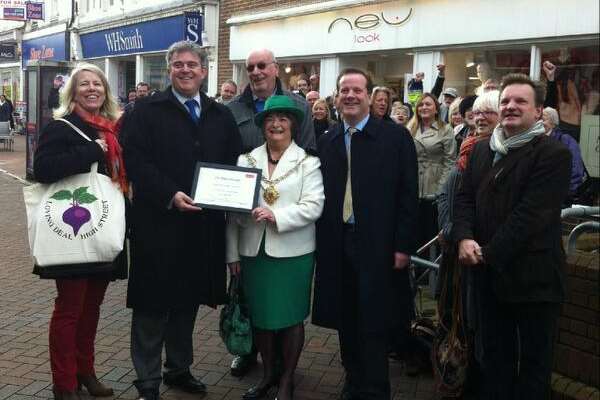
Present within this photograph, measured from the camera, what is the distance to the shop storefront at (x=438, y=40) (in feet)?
25.8

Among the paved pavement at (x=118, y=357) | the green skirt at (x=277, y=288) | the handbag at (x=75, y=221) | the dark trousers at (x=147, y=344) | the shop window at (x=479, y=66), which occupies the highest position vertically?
the shop window at (x=479, y=66)

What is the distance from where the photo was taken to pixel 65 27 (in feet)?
82.3

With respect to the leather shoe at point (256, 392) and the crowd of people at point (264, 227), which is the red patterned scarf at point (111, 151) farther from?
the leather shoe at point (256, 392)

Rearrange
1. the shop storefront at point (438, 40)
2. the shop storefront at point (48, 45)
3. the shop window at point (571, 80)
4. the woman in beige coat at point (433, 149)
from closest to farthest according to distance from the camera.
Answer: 1. the woman in beige coat at point (433, 149)
2. the shop window at point (571, 80)
3. the shop storefront at point (438, 40)
4. the shop storefront at point (48, 45)

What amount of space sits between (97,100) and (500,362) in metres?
2.66

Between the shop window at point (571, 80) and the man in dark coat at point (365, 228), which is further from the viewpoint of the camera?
the shop window at point (571, 80)

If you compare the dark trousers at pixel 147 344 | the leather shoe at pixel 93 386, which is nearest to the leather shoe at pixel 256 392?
the dark trousers at pixel 147 344

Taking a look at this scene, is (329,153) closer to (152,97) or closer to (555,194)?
(152,97)

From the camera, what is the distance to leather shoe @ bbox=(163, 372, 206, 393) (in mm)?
4332

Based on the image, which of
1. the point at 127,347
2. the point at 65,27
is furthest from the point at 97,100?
the point at 65,27

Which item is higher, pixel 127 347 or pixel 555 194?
pixel 555 194

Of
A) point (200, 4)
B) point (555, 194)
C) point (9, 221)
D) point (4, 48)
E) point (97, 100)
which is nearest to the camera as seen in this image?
point (555, 194)

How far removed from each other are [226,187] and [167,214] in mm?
428

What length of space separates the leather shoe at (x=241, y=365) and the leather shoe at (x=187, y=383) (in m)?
0.33
